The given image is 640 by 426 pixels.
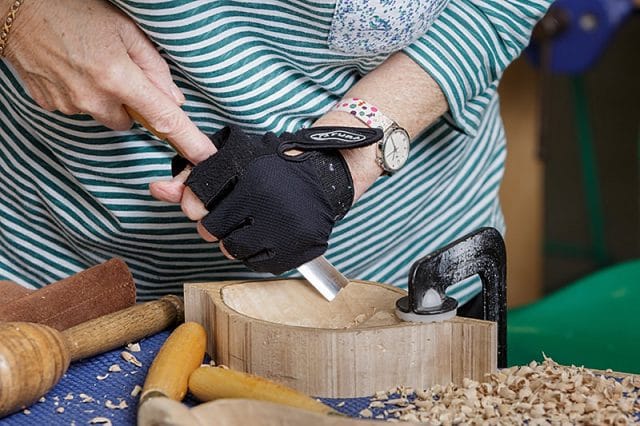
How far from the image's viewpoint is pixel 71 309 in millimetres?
914

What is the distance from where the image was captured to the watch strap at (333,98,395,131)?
3.23 ft

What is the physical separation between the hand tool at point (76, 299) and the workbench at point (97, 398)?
0.05 metres

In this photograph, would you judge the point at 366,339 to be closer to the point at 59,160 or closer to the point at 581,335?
the point at 59,160

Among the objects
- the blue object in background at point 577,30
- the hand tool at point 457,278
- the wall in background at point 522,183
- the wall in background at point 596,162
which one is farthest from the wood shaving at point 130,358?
the wall in background at point 596,162

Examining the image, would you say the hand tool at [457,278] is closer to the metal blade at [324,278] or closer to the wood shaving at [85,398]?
the metal blade at [324,278]

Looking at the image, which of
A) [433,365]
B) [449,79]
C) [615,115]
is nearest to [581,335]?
[449,79]

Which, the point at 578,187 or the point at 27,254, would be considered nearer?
the point at 27,254

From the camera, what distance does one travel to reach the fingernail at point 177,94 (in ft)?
3.14

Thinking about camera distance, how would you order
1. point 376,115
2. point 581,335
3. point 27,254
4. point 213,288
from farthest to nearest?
point 581,335
point 27,254
point 376,115
point 213,288

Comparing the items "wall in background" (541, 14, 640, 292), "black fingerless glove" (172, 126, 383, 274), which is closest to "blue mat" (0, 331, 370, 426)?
"black fingerless glove" (172, 126, 383, 274)

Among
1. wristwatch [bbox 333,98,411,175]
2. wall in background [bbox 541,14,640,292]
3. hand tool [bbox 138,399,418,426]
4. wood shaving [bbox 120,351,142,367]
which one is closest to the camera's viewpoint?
hand tool [bbox 138,399,418,426]

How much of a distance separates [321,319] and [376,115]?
0.21 m

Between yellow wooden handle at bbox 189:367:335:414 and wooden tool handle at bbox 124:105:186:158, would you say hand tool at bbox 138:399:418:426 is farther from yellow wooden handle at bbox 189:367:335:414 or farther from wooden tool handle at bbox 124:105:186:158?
wooden tool handle at bbox 124:105:186:158

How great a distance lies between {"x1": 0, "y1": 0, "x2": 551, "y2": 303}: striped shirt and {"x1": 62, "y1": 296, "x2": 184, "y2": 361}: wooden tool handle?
12 cm
